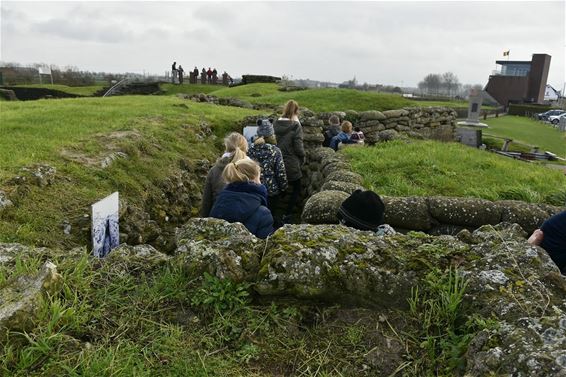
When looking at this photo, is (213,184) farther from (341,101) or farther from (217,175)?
(341,101)

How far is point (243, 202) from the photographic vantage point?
4.29 metres

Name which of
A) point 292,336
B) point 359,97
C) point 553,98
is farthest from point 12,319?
point 553,98

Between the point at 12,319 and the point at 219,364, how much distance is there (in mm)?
1056

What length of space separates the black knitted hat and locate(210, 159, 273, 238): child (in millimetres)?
873

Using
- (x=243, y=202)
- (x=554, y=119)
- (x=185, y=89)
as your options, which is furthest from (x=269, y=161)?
(x=554, y=119)

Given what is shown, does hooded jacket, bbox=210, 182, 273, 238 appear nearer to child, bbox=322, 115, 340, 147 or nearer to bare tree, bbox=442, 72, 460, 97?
child, bbox=322, 115, 340, 147

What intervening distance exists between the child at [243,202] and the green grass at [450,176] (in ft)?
8.75

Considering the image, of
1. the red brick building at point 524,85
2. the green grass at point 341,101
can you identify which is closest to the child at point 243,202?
the green grass at point 341,101

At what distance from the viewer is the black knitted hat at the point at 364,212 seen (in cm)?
399

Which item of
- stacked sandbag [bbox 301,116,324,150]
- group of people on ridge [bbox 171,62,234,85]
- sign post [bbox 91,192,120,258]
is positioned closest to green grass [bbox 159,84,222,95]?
group of people on ridge [bbox 171,62,234,85]

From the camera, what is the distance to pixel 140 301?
255 cm

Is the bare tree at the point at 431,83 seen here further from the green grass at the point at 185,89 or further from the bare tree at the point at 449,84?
the green grass at the point at 185,89

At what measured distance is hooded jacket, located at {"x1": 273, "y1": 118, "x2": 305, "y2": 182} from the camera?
824 centimetres

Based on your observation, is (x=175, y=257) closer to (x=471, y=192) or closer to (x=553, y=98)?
(x=471, y=192)
